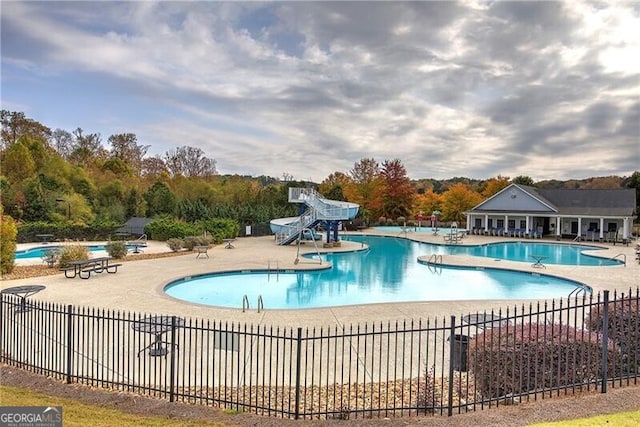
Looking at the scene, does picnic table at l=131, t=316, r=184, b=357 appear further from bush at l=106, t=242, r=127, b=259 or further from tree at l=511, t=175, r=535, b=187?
tree at l=511, t=175, r=535, b=187

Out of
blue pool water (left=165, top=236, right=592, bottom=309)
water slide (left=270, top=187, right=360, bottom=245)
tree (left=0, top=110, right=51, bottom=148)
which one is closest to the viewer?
blue pool water (left=165, top=236, right=592, bottom=309)

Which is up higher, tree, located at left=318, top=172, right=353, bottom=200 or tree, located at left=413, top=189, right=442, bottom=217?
tree, located at left=318, top=172, right=353, bottom=200

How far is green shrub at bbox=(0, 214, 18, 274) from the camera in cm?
1397

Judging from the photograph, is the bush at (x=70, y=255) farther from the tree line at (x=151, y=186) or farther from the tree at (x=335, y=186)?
the tree at (x=335, y=186)

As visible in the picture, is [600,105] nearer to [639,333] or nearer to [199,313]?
[639,333]

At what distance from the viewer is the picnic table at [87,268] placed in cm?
1471

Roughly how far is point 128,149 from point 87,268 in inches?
1621

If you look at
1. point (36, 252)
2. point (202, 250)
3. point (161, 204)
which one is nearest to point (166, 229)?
point (161, 204)

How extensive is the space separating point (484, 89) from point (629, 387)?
18.3m

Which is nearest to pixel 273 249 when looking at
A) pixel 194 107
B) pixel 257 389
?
pixel 194 107

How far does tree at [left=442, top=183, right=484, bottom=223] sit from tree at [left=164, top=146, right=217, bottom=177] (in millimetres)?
29452

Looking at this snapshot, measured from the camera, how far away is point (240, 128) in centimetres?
3028

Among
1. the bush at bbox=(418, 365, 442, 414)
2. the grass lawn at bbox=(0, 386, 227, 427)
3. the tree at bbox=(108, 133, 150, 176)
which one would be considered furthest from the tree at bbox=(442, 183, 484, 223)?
the grass lawn at bbox=(0, 386, 227, 427)

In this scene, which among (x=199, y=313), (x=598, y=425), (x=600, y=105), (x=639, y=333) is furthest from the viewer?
(x=600, y=105)
